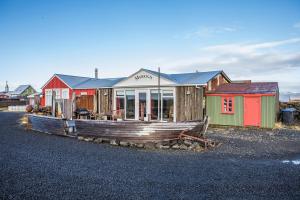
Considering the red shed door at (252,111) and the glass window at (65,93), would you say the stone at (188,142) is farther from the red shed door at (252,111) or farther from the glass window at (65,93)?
the glass window at (65,93)

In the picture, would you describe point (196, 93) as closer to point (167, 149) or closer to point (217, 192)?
point (167, 149)

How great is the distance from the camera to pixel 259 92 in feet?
54.2

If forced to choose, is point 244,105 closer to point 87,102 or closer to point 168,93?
point 168,93

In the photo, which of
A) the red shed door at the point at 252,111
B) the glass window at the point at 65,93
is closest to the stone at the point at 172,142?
the red shed door at the point at 252,111

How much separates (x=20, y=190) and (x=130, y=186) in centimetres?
261

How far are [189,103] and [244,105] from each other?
13.1 ft

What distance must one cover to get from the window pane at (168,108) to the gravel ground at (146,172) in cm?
728

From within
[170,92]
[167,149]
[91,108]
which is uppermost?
[170,92]

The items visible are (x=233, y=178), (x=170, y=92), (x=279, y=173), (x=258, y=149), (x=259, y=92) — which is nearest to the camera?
(x=233, y=178)

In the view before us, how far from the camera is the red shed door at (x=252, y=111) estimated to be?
16.5 metres

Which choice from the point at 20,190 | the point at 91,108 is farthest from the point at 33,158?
the point at 91,108

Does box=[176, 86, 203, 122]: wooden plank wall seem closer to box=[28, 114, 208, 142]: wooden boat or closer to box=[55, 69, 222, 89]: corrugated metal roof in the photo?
box=[55, 69, 222, 89]: corrugated metal roof

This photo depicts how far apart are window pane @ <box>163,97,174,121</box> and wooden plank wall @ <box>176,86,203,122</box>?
50 cm

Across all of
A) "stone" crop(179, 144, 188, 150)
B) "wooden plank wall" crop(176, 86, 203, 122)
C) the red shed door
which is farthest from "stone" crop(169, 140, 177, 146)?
the red shed door
